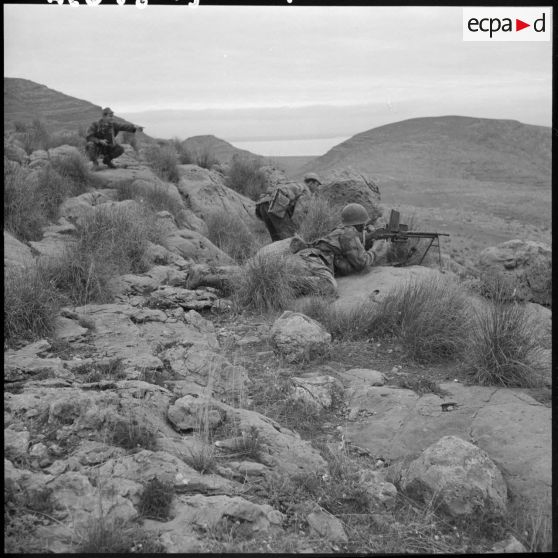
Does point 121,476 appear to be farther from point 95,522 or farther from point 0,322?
point 0,322

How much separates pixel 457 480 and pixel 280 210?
7.48 metres

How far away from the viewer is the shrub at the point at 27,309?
5.06m

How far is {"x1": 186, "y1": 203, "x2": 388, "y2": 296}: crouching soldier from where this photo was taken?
6.96 metres

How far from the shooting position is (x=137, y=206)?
9.31 m

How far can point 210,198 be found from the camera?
11977mm

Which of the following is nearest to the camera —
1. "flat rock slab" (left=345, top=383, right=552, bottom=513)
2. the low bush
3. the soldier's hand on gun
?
"flat rock slab" (left=345, top=383, right=552, bottom=513)

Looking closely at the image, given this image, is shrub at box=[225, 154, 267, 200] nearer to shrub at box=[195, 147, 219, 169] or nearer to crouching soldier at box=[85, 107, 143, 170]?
shrub at box=[195, 147, 219, 169]

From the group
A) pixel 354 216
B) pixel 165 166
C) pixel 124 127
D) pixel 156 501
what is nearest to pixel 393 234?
pixel 354 216

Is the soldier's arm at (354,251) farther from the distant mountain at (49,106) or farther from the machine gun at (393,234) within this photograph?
the distant mountain at (49,106)

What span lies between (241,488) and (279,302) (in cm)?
344

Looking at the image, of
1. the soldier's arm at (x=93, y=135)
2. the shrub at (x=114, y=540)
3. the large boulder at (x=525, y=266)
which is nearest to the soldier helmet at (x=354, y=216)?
the large boulder at (x=525, y=266)

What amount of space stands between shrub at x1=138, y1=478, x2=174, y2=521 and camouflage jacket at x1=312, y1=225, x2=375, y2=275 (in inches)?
182

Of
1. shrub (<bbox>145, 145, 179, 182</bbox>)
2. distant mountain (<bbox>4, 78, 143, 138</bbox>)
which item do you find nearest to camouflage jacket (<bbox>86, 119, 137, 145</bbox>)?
shrub (<bbox>145, 145, 179, 182</bbox>)

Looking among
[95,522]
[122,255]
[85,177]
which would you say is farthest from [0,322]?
[85,177]
